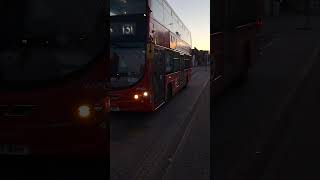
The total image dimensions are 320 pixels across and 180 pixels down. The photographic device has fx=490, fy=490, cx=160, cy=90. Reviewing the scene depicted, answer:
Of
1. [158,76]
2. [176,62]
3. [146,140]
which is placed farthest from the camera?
[176,62]

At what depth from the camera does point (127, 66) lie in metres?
12.8

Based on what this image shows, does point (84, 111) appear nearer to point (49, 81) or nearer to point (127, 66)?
point (49, 81)

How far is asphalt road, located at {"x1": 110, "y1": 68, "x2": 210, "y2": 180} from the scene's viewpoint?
7.38 meters

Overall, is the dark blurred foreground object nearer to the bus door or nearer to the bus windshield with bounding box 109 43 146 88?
the bus windshield with bounding box 109 43 146 88

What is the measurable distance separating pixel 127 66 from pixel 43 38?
19.4 feet

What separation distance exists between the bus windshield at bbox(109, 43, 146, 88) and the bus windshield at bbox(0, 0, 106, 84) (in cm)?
549
